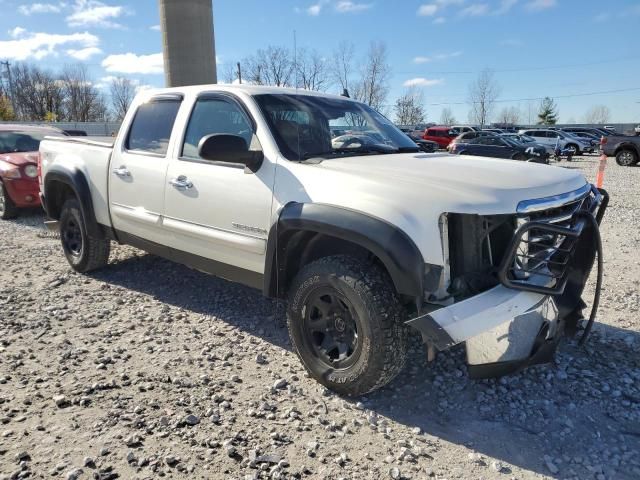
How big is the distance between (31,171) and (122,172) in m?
4.70

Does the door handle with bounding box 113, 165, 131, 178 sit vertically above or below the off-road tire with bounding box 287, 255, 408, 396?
above

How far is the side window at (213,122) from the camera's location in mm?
3689

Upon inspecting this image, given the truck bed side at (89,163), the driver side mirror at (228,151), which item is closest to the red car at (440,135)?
the truck bed side at (89,163)

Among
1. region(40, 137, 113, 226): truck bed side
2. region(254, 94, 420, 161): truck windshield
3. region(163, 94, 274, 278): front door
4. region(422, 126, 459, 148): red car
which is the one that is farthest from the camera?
region(422, 126, 459, 148): red car

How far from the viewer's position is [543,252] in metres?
2.78

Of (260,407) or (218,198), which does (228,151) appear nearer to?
(218,198)

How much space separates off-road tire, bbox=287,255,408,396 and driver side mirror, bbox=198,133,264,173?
81 centimetres

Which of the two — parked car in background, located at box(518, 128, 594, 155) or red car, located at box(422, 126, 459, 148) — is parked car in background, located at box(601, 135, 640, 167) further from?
red car, located at box(422, 126, 459, 148)

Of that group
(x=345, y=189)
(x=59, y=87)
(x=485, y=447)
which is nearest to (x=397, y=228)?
(x=345, y=189)

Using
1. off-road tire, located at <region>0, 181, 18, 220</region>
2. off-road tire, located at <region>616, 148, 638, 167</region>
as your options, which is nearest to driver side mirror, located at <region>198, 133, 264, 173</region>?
off-road tire, located at <region>0, 181, 18, 220</region>

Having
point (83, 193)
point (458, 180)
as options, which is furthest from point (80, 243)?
point (458, 180)

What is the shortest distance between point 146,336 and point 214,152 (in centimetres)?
170

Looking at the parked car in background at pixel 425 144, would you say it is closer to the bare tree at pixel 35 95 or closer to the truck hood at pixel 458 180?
the truck hood at pixel 458 180

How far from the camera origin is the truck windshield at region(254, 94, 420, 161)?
3498mm
